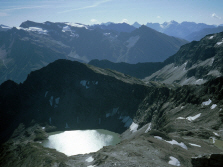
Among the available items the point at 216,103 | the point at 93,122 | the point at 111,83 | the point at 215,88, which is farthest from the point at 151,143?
the point at 111,83

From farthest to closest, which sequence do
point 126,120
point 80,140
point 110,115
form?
point 110,115
point 126,120
point 80,140

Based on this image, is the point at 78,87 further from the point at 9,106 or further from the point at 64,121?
the point at 9,106

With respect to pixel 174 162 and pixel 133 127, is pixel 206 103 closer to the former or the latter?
pixel 174 162

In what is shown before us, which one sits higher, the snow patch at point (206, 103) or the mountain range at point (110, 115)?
the snow patch at point (206, 103)

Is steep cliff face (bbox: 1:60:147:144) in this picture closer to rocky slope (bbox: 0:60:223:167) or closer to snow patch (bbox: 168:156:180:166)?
rocky slope (bbox: 0:60:223:167)

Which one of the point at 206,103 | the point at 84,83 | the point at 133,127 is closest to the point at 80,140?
the point at 133,127

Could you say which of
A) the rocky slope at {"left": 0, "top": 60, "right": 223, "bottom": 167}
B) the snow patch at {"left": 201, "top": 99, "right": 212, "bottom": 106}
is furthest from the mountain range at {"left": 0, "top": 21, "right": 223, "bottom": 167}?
the snow patch at {"left": 201, "top": 99, "right": 212, "bottom": 106}

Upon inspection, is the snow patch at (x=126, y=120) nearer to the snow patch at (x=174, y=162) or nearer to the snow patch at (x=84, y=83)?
the snow patch at (x=84, y=83)

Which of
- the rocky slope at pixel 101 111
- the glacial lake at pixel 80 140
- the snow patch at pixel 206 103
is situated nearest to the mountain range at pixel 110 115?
the rocky slope at pixel 101 111
